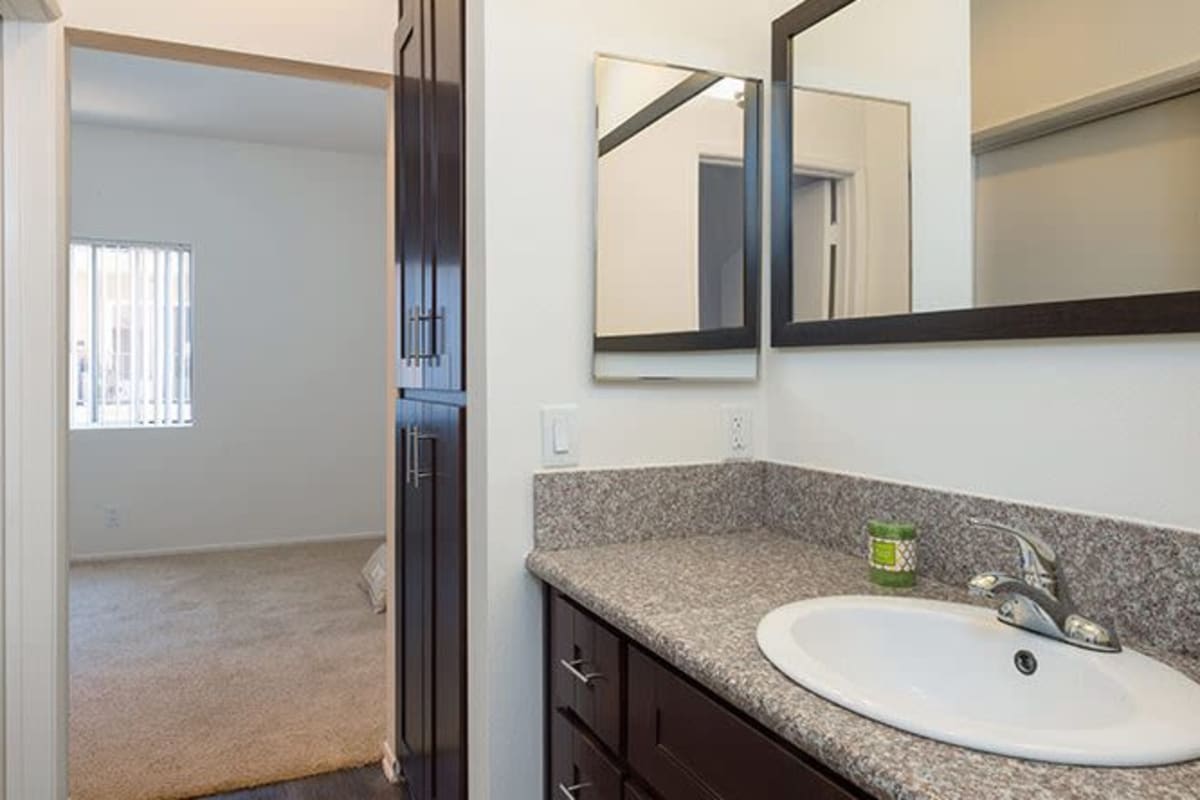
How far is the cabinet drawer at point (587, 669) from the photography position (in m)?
1.17

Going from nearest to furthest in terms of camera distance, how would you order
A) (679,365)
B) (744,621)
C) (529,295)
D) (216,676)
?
(744,621) → (529,295) → (679,365) → (216,676)

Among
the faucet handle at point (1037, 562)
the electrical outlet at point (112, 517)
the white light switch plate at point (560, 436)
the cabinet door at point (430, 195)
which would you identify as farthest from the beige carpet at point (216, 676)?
the faucet handle at point (1037, 562)

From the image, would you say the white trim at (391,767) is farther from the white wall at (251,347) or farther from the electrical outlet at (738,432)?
the white wall at (251,347)

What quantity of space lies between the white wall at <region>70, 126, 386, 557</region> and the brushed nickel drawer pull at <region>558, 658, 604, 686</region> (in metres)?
4.49

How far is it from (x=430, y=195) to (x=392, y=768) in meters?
1.67

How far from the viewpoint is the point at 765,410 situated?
167 cm

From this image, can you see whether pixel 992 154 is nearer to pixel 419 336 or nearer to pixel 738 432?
pixel 738 432

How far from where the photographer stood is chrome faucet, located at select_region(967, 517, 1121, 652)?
92 centimetres

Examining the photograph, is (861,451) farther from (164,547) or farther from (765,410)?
(164,547)

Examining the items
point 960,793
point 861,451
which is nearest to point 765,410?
point 861,451

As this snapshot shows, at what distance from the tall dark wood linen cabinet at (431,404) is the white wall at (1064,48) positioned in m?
0.93

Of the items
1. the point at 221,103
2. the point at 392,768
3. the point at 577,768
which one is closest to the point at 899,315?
the point at 577,768

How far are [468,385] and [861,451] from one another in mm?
748

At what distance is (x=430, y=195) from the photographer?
1828 millimetres
